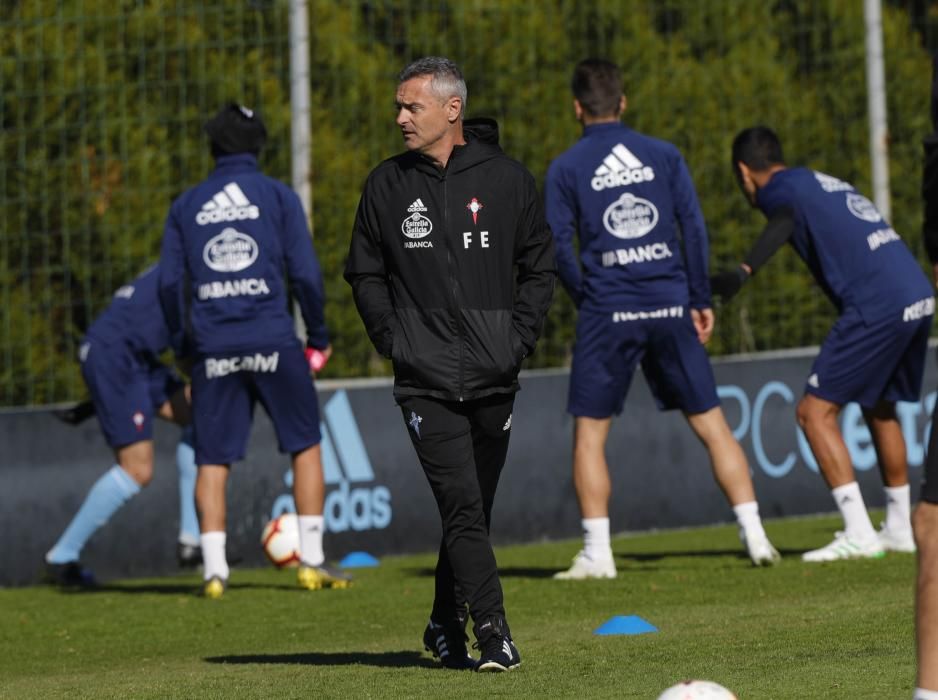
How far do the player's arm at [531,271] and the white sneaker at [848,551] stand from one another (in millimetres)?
3576

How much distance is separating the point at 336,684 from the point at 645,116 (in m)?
12.0

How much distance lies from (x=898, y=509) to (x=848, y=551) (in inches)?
17.9

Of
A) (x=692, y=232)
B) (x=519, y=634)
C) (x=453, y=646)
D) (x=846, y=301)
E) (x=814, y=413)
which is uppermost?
(x=692, y=232)

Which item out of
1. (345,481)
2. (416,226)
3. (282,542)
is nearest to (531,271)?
(416,226)

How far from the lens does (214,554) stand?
31.1 feet

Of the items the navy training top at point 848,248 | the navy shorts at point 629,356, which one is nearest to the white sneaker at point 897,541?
the navy training top at point 848,248

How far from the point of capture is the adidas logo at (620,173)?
9.20m

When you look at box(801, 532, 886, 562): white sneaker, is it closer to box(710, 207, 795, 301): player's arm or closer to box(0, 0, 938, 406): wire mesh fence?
box(710, 207, 795, 301): player's arm

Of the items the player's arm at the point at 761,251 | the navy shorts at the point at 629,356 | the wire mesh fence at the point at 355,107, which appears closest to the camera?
the navy shorts at the point at 629,356

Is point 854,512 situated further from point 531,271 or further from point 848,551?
point 531,271

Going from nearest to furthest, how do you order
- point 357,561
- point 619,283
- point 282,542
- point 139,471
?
1. point 619,283
2. point 139,471
3. point 282,542
4. point 357,561

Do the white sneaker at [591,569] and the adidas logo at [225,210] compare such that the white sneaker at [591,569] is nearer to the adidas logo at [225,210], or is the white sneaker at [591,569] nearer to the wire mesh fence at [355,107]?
the adidas logo at [225,210]

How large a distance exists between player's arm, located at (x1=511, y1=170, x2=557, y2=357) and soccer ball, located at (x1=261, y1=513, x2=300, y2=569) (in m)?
4.80

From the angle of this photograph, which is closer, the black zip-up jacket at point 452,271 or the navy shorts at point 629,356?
the black zip-up jacket at point 452,271
